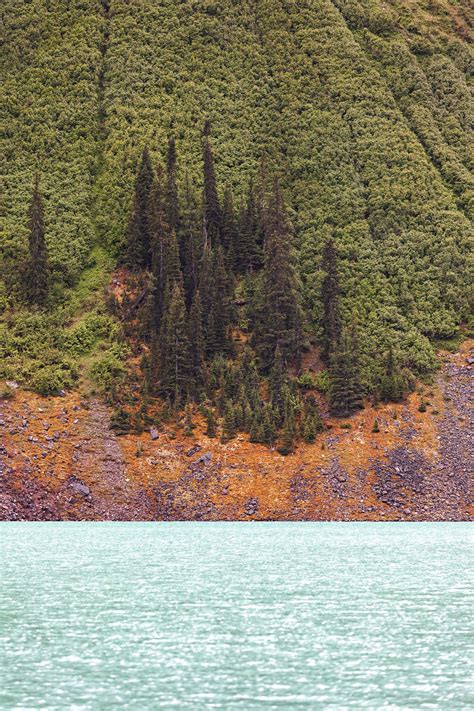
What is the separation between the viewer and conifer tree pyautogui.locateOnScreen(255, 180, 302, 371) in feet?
283

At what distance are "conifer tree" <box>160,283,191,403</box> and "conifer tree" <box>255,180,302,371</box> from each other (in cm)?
831

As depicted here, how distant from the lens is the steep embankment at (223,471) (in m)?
68.6

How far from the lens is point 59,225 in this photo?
336 ft

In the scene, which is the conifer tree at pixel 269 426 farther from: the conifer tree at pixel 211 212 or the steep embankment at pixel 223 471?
the conifer tree at pixel 211 212

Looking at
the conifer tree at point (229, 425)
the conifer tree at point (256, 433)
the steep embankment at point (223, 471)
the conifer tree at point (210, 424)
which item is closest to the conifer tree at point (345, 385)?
the steep embankment at point (223, 471)

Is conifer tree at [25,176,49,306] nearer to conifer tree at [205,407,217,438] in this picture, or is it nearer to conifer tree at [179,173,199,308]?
conifer tree at [179,173,199,308]

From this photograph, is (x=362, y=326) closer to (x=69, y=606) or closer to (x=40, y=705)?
(x=69, y=606)

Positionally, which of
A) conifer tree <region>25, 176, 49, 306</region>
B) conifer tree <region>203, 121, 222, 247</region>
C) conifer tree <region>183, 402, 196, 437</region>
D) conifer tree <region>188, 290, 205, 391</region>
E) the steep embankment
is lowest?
the steep embankment

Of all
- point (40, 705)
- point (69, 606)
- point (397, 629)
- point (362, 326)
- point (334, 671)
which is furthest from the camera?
point (362, 326)

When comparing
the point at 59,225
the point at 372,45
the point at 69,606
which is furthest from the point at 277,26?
the point at 69,606

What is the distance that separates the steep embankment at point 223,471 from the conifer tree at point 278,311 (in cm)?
1194

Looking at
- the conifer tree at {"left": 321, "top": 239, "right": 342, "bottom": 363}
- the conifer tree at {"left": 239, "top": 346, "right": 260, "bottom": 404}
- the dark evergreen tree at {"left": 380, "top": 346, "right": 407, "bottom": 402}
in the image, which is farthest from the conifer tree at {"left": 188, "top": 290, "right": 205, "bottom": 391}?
the dark evergreen tree at {"left": 380, "top": 346, "right": 407, "bottom": 402}

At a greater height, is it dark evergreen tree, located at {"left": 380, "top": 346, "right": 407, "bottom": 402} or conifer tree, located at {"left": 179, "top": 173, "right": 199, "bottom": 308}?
conifer tree, located at {"left": 179, "top": 173, "right": 199, "bottom": 308}

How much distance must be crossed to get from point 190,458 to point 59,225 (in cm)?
4123
